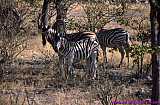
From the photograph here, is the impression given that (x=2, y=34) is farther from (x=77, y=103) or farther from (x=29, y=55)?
(x=29, y=55)

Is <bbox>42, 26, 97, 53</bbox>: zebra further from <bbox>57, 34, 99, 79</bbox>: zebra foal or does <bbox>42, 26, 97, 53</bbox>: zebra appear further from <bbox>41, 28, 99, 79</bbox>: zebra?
<bbox>57, 34, 99, 79</bbox>: zebra foal

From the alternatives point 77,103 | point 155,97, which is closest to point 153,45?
point 155,97

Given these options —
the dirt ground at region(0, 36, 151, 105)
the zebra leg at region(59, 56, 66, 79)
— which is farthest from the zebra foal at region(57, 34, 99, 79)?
the dirt ground at region(0, 36, 151, 105)

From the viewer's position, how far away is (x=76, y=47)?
14.1 meters

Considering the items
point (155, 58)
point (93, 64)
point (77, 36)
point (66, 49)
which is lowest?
point (93, 64)

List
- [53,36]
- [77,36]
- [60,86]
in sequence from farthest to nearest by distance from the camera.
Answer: [77,36], [53,36], [60,86]

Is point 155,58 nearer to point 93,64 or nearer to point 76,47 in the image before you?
point 93,64

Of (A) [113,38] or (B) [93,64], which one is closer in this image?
(B) [93,64]

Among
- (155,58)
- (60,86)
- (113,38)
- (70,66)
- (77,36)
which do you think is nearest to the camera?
(155,58)

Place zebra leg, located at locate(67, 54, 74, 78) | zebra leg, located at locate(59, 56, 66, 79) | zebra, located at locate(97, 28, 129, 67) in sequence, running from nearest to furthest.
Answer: zebra leg, located at locate(59, 56, 66, 79)
zebra leg, located at locate(67, 54, 74, 78)
zebra, located at locate(97, 28, 129, 67)

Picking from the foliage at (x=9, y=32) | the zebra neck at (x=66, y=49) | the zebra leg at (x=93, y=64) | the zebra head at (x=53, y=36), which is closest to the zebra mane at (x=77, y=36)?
the zebra neck at (x=66, y=49)

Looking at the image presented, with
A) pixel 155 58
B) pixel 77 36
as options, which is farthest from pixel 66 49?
pixel 155 58

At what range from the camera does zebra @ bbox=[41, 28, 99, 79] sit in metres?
13.6

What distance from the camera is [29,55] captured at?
17.9 meters
